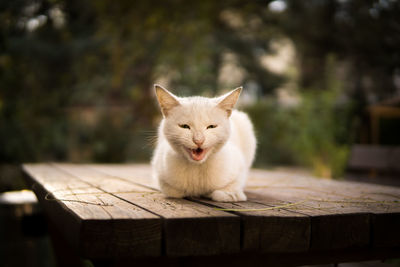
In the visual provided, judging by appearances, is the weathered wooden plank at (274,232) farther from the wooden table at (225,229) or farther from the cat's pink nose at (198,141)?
the cat's pink nose at (198,141)

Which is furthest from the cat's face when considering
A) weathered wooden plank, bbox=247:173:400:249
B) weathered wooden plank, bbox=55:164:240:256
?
weathered wooden plank, bbox=247:173:400:249

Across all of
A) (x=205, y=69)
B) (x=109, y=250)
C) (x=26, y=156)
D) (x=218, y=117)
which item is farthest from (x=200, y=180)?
(x=205, y=69)

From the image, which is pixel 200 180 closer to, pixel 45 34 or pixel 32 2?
pixel 32 2

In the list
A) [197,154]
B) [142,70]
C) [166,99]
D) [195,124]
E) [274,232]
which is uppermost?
[142,70]

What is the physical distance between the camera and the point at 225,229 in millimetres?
1318

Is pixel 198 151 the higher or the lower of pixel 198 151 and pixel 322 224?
the higher

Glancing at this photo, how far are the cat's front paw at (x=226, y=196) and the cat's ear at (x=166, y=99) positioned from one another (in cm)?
51

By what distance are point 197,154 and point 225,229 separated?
21.4 inches

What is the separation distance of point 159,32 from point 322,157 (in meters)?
4.75

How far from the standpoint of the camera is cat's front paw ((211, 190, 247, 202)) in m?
1.80

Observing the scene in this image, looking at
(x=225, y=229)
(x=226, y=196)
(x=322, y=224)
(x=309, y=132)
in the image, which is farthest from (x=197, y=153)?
(x=309, y=132)

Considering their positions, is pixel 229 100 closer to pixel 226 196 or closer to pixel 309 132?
pixel 226 196

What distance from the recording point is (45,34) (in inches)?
328

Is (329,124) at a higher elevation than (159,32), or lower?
lower
